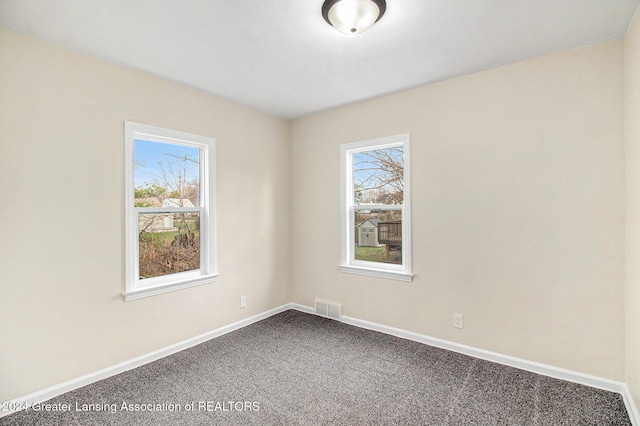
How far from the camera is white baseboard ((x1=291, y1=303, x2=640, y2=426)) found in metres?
2.18

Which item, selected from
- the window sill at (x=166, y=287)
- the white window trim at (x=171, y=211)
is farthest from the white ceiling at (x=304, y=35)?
the window sill at (x=166, y=287)

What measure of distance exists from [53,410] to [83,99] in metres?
2.23

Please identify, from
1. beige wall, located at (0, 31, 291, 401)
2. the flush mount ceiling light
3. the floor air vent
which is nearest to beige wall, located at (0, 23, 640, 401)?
beige wall, located at (0, 31, 291, 401)

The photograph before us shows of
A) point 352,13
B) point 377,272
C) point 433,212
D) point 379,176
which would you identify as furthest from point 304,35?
point 377,272

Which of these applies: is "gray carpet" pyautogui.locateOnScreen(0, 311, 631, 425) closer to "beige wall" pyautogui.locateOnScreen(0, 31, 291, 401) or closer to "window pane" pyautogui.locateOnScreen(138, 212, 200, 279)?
"beige wall" pyautogui.locateOnScreen(0, 31, 291, 401)

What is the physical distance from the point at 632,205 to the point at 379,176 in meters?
2.08

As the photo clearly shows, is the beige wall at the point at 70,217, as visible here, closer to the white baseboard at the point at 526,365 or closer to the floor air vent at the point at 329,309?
the floor air vent at the point at 329,309

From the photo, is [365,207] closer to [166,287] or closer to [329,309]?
[329,309]

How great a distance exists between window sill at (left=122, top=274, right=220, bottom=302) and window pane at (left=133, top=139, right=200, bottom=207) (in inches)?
29.7

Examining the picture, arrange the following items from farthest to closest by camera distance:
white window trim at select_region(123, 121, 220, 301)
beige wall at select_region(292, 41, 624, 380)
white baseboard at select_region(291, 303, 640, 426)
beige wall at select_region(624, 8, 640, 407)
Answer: white window trim at select_region(123, 121, 220, 301) < beige wall at select_region(292, 41, 624, 380) < white baseboard at select_region(291, 303, 640, 426) < beige wall at select_region(624, 8, 640, 407)

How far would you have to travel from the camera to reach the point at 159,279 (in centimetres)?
301

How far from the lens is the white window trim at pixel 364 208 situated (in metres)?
3.24

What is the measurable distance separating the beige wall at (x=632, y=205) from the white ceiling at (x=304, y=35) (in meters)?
0.23

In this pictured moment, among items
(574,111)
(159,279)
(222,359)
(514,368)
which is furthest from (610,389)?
(159,279)
